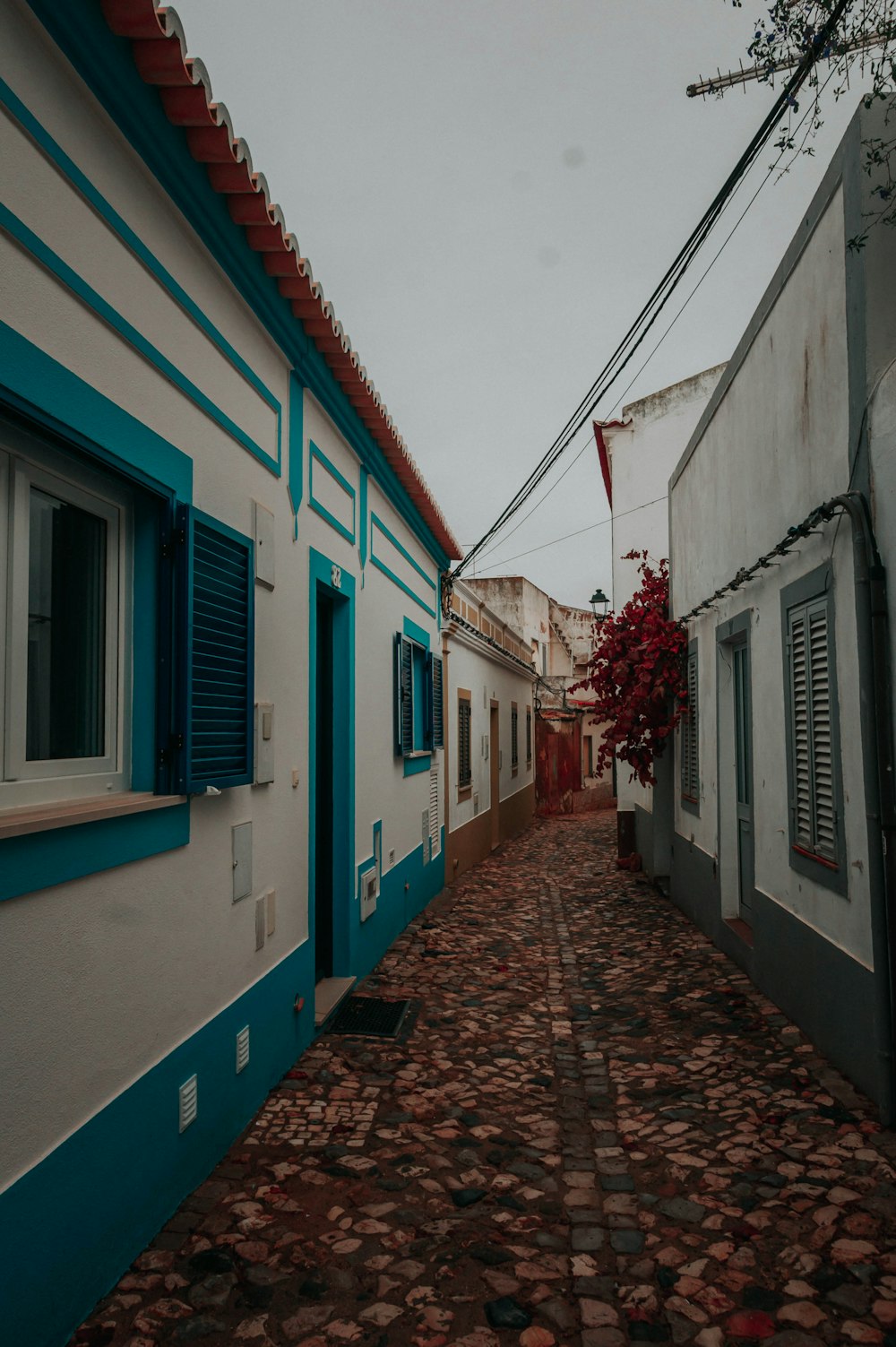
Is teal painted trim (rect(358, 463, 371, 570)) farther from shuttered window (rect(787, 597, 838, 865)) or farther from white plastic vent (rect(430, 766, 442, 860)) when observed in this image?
white plastic vent (rect(430, 766, 442, 860))

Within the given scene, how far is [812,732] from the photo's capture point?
4758mm

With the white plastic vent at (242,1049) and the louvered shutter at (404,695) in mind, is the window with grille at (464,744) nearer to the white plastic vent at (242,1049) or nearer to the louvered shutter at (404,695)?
the louvered shutter at (404,695)

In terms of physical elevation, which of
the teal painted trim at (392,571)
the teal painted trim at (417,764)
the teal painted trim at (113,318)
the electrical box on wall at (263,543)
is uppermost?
the teal painted trim at (392,571)

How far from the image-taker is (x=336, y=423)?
6.11 meters

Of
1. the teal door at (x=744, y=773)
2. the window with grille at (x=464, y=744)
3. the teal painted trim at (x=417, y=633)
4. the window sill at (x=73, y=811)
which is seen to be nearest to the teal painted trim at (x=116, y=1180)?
the window sill at (x=73, y=811)

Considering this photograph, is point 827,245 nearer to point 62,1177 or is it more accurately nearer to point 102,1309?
point 62,1177

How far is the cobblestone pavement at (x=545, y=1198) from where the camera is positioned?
2650 mm

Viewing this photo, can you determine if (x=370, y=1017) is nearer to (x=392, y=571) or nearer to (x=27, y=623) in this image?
(x=27, y=623)

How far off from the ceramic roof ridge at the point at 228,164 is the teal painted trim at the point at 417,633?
2971 millimetres

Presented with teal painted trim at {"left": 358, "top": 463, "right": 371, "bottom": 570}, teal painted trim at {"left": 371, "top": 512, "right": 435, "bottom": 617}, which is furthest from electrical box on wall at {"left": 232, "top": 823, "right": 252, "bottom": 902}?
teal painted trim at {"left": 371, "top": 512, "right": 435, "bottom": 617}

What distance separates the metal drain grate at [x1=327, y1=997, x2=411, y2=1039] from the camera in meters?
5.40

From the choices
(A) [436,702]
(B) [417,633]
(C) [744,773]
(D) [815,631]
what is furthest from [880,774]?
(A) [436,702]

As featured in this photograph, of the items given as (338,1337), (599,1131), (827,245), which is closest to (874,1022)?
(599,1131)

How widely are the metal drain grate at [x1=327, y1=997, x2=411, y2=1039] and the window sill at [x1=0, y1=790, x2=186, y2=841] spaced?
274 cm
